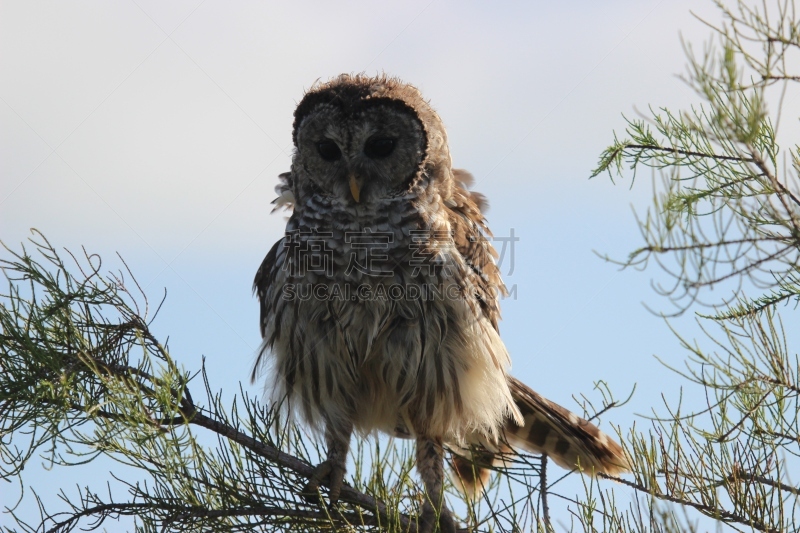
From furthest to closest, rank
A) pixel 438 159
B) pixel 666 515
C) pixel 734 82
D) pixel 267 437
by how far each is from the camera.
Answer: pixel 438 159 < pixel 267 437 < pixel 666 515 < pixel 734 82

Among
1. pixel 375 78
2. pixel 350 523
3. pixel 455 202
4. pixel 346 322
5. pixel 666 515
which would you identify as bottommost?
pixel 666 515

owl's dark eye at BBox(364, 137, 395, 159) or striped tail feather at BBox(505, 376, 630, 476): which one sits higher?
owl's dark eye at BBox(364, 137, 395, 159)

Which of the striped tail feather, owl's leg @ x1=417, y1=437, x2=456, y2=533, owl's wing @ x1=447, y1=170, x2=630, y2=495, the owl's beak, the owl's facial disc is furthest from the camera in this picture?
the striped tail feather

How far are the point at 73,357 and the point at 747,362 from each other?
7.59 ft

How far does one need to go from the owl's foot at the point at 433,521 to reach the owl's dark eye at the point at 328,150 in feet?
6.00

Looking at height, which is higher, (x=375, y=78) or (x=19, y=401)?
(x=375, y=78)

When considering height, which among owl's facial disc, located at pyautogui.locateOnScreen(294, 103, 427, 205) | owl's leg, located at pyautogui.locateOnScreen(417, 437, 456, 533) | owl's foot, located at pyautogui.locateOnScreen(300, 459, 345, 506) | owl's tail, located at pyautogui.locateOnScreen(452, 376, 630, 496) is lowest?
owl's foot, located at pyautogui.locateOnScreen(300, 459, 345, 506)

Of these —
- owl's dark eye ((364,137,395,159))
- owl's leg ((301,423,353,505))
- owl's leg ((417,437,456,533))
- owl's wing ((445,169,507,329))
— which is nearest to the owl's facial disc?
owl's dark eye ((364,137,395,159))

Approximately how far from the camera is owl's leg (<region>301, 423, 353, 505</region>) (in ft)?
10.3

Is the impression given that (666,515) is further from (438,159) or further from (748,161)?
(438,159)

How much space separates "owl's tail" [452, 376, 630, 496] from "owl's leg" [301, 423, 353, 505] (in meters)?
0.70

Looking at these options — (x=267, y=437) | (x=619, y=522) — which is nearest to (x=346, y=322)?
(x=267, y=437)

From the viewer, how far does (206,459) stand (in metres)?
2.93

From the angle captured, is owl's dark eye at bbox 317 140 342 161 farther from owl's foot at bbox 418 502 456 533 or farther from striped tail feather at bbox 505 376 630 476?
owl's foot at bbox 418 502 456 533
